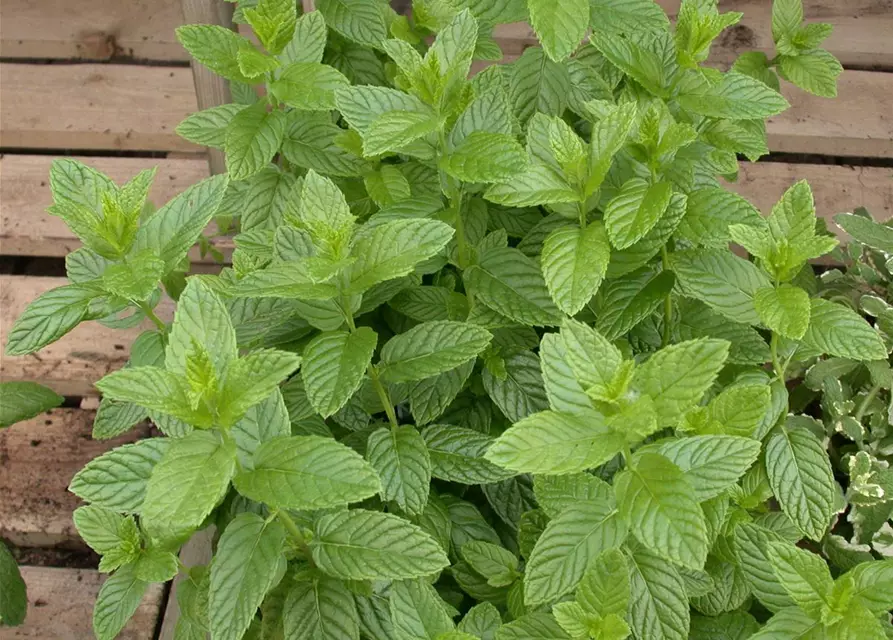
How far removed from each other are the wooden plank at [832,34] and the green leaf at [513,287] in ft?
3.70

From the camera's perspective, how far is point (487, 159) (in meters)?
0.99

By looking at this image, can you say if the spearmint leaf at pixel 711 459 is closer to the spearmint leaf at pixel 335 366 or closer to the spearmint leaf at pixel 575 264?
the spearmint leaf at pixel 575 264

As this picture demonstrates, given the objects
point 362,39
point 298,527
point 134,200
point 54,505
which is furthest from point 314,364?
point 54,505

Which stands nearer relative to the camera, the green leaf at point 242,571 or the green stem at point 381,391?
the green leaf at point 242,571

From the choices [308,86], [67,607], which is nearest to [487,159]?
[308,86]

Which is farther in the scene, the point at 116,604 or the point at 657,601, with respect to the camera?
the point at 116,604

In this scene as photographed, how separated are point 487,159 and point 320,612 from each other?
0.53 meters

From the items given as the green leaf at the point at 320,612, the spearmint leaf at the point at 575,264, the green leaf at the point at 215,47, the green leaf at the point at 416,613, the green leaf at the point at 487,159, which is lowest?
the green leaf at the point at 320,612

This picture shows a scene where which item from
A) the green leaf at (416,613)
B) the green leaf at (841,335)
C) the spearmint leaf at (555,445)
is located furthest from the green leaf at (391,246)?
the green leaf at (841,335)

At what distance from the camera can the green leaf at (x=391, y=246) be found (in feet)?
3.08

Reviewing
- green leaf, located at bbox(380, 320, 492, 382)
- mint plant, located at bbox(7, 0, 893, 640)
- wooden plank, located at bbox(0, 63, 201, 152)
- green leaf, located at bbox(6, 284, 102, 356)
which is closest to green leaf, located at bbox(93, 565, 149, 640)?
mint plant, located at bbox(7, 0, 893, 640)

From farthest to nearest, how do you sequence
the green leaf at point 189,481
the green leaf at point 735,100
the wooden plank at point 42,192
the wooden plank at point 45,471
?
the wooden plank at point 42,192 < the wooden plank at point 45,471 < the green leaf at point 735,100 < the green leaf at point 189,481

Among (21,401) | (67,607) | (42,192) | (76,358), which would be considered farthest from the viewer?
(42,192)

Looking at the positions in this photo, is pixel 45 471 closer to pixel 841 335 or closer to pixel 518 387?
pixel 518 387
